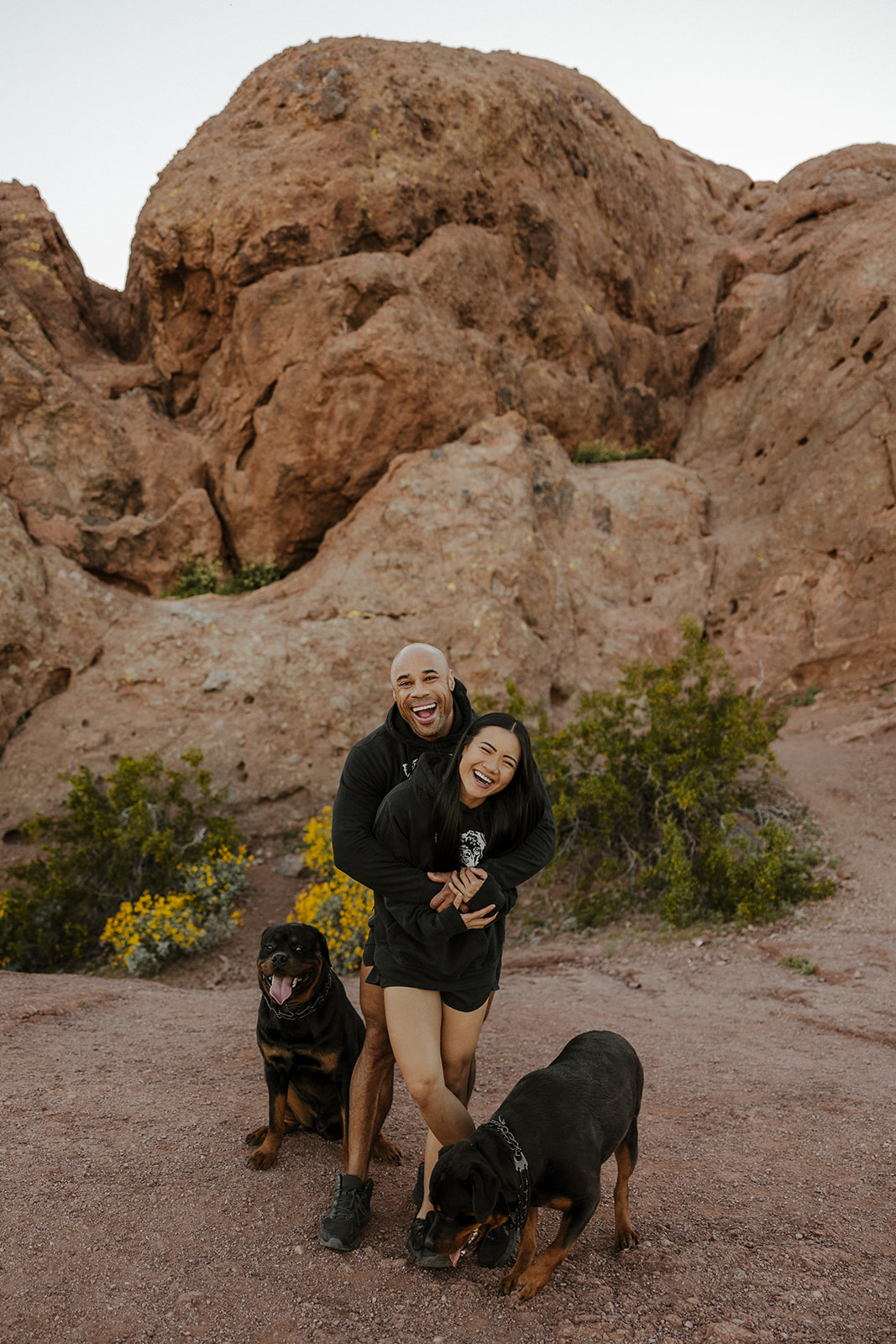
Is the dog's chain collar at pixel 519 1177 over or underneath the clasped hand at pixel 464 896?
underneath

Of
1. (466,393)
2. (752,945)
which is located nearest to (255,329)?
(466,393)

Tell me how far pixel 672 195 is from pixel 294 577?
12.0 meters

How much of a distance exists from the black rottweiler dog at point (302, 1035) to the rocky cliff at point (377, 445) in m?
5.49

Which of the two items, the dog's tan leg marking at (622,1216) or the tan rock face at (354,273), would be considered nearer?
the dog's tan leg marking at (622,1216)

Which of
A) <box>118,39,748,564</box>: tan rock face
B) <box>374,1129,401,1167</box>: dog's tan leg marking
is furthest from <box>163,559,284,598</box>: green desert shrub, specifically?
<box>374,1129,401,1167</box>: dog's tan leg marking

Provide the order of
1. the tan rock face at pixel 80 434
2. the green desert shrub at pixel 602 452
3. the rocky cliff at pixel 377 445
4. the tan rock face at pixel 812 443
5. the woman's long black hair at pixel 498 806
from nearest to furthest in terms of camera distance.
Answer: the woman's long black hair at pixel 498 806
the rocky cliff at pixel 377 445
the tan rock face at pixel 80 434
the tan rock face at pixel 812 443
the green desert shrub at pixel 602 452

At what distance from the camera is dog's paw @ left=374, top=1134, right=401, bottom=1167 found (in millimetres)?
2750

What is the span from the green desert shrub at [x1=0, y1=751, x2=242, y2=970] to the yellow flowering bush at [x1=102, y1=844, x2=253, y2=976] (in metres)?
0.10

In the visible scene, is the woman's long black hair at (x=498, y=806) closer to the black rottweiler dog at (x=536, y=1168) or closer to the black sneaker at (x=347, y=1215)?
the black rottweiler dog at (x=536, y=1168)

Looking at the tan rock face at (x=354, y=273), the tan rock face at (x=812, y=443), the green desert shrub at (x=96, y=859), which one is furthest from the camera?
the tan rock face at (x=812, y=443)

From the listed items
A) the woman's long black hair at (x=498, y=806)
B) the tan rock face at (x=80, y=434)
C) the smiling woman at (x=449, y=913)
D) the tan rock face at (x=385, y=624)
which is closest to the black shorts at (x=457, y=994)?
the smiling woman at (x=449, y=913)

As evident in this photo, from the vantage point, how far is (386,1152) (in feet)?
9.07

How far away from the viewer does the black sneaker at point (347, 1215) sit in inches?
87.9

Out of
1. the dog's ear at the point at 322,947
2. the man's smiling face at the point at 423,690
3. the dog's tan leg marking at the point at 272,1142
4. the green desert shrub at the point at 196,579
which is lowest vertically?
the dog's tan leg marking at the point at 272,1142
